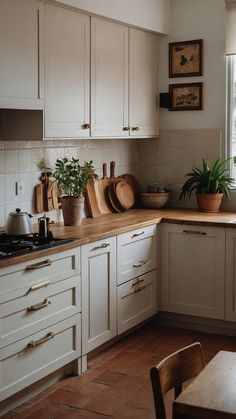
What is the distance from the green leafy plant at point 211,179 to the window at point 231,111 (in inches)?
3.3

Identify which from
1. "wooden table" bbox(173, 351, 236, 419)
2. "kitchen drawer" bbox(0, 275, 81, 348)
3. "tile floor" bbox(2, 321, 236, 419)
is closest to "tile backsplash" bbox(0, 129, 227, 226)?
"kitchen drawer" bbox(0, 275, 81, 348)

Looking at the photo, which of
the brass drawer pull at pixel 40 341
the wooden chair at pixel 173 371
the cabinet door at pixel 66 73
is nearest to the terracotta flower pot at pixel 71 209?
the cabinet door at pixel 66 73

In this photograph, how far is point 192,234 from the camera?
4.48m

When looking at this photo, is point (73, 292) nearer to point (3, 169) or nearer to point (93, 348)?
point (93, 348)

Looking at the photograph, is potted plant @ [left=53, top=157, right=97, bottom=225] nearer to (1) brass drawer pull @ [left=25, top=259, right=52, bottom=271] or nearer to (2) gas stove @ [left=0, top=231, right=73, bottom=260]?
(2) gas stove @ [left=0, top=231, right=73, bottom=260]

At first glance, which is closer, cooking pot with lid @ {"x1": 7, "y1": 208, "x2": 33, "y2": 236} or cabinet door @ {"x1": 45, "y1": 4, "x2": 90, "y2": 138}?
cooking pot with lid @ {"x1": 7, "y1": 208, "x2": 33, "y2": 236}

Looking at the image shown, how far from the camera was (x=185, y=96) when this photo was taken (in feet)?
16.6

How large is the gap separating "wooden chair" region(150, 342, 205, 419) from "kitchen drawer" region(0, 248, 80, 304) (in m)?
1.24

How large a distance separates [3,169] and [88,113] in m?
0.73

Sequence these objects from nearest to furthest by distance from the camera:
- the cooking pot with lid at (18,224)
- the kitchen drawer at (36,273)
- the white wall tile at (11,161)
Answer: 1. the kitchen drawer at (36,273)
2. the cooking pot with lid at (18,224)
3. the white wall tile at (11,161)

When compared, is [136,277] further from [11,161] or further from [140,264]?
[11,161]

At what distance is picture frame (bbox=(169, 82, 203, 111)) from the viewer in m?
5.00

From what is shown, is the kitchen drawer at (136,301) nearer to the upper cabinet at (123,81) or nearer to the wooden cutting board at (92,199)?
the wooden cutting board at (92,199)

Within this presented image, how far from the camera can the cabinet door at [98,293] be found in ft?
12.2
